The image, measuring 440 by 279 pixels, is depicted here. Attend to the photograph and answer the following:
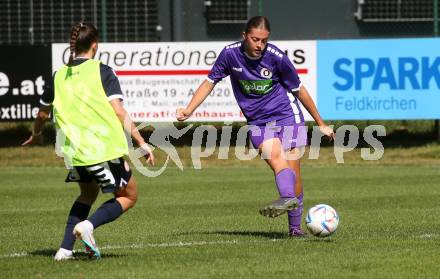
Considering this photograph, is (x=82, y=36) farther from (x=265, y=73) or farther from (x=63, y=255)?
(x=265, y=73)

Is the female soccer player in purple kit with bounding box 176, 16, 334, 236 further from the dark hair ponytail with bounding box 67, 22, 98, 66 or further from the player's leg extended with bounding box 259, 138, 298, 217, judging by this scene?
the dark hair ponytail with bounding box 67, 22, 98, 66

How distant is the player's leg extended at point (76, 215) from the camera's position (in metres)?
8.65

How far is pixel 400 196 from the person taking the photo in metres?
15.0

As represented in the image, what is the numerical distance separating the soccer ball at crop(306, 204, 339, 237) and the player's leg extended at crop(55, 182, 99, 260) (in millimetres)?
2013

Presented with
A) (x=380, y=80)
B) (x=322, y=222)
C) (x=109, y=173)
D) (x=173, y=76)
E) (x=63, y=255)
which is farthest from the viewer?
(x=173, y=76)

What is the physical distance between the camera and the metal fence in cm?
2673

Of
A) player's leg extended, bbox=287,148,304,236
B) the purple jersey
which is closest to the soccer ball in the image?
player's leg extended, bbox=287,148,304,236

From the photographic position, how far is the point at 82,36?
8320 millimetres

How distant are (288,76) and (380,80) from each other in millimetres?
11813

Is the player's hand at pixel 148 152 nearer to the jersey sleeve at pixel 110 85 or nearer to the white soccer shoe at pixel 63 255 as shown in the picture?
the jersey sleeve at pixel 110 85

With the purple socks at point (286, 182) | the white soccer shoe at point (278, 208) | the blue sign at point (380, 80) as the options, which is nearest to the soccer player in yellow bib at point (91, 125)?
the white soccer shoe at point (278, 208)

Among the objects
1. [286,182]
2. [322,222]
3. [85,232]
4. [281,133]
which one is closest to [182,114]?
[281,133]

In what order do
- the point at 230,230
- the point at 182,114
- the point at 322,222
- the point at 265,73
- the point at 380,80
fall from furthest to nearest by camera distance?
the point at 380,80 → the point at 230,230 → the point at 265,73 → the point at 182,114 → the point at 322,222

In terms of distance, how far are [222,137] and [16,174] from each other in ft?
16.1
